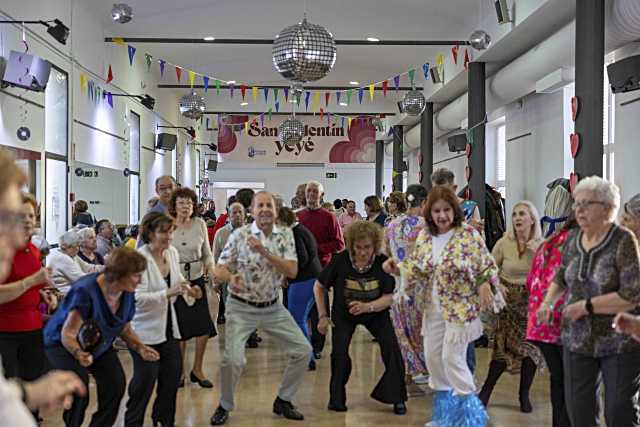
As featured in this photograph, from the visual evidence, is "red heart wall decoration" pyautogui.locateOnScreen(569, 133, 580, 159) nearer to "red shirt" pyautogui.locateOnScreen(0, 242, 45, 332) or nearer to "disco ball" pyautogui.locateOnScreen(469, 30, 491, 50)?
"disco ball" pyautogui.locateOnScreen(469, 30, 491, 50)

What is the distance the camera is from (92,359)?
3.67 m

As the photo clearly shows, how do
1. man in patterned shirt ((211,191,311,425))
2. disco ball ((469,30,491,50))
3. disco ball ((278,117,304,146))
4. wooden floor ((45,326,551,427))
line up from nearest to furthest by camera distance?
man in patterned shirt ((211,191,311,425)) < wooden floor ((45,326,551,427)) < disco ball ((469,30,491,50)) < disco ball ((278,117,304,146))

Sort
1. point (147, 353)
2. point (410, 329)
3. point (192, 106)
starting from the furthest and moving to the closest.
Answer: point (192, 106)
point (410, 329)
point (147, 353)

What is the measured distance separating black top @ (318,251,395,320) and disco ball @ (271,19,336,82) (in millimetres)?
1421

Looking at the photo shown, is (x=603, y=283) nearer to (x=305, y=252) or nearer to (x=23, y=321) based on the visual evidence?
(x=305, y=252)

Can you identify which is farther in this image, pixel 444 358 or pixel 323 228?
pixel 323 228

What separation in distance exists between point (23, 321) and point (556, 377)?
9.49ft

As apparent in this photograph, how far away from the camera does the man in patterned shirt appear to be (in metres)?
4.88

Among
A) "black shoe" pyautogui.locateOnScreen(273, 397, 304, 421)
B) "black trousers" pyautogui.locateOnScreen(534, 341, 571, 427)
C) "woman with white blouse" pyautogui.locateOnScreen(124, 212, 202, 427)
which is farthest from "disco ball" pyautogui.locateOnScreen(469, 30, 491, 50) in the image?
"woman with white blouse" pyautogui.locateOnScreen(124, 212, 202, 427)

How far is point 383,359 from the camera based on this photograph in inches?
210

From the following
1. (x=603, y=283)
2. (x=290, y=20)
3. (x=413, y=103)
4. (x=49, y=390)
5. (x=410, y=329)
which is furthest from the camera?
(x=413, y=103)

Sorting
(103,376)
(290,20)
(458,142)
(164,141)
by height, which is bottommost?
(103,376)

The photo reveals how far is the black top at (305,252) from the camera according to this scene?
5.48 metres

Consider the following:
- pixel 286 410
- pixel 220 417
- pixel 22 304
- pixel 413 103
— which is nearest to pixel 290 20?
pixel 413 103
